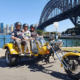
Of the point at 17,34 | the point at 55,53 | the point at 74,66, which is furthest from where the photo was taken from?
the point at 17,34

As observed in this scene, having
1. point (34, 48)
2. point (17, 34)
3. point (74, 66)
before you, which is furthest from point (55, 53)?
point (17, 34)

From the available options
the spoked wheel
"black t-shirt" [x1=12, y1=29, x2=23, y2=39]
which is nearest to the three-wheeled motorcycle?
the spoked wheel

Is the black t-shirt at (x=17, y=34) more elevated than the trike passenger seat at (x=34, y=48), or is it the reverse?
the black t-shirt at (x=17, y=34)

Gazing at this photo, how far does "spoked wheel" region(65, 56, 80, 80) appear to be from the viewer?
3.38m

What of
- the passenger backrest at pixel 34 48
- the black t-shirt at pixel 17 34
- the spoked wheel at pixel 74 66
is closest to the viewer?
the spoked wheel at pixel 74 66

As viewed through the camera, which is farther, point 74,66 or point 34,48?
point 34,48

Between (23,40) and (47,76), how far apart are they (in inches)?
76.6

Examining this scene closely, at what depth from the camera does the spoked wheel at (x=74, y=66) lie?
3.38m

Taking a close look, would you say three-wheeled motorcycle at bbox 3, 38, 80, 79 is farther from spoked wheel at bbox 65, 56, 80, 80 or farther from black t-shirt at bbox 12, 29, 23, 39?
black t-shirt at bbox 12, 29, 23, 39

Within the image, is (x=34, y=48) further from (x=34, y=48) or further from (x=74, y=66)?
(x=74, y=66)

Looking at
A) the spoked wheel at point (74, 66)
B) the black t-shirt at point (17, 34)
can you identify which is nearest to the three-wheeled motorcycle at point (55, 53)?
the spoked wheel at point (74, 66)

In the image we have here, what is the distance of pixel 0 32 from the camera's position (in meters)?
158

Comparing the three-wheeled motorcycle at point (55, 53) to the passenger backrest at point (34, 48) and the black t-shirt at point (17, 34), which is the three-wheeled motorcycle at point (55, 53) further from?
the black t-shirt at point (17, 34)

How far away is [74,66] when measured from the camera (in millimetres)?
3500
